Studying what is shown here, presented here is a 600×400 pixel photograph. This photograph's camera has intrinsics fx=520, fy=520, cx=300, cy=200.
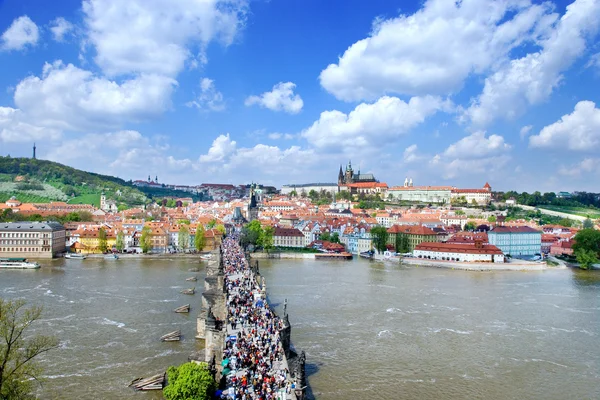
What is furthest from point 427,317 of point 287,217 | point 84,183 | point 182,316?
point 84,183

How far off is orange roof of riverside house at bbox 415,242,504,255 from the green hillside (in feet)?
238

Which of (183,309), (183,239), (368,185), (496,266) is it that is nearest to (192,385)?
(183,309)

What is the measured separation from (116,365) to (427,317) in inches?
566

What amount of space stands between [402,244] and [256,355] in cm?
4473

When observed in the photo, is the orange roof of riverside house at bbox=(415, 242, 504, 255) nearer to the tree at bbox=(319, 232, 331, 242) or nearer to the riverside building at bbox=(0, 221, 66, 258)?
the tree at bbox=(319, 232, 331, 242)

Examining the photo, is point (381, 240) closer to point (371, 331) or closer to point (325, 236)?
point (325, 236)

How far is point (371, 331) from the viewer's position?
21.9 m

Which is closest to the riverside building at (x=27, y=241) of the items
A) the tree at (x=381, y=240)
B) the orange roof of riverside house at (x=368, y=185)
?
the tree at (x=381, y=240)

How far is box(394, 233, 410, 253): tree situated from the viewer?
5650 cm

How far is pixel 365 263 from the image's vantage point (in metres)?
50.0

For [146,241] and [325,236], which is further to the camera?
[325,236]

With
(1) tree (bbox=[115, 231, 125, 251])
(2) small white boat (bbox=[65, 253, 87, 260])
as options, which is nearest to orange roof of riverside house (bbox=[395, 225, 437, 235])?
(1) tree (bbox=[115, 231, 125, 251])

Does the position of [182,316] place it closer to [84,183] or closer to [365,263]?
[365,263]

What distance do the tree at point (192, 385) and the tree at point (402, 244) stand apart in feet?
153
